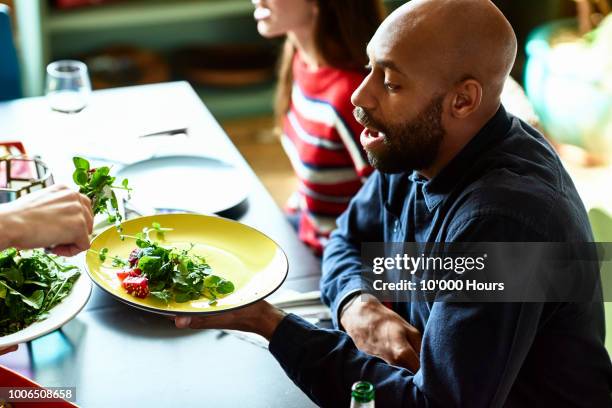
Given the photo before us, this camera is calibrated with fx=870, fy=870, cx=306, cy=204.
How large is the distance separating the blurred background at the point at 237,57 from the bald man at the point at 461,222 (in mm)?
2102

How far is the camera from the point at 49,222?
1.26 meters

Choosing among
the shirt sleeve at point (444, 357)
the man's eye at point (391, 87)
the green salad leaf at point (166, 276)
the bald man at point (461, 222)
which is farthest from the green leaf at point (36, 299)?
the man's eye at point (391, 87)

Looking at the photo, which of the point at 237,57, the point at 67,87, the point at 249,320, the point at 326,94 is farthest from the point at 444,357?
the point at 237,57

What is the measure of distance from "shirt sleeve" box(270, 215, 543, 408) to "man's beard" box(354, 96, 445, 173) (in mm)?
162

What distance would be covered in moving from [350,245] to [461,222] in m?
0.44

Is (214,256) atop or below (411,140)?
below

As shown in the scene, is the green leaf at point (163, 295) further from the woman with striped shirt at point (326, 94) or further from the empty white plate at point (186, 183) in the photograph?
the woman with striped shirt at point (326, 94)

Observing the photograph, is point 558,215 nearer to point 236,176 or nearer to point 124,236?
point 124,236

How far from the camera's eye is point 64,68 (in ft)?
6.84

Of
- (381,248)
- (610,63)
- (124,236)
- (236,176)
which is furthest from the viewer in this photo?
(610,63)

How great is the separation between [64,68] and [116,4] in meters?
1.74

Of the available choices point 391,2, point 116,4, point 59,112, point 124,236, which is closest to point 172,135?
point 59,112

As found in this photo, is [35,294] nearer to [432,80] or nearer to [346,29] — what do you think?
[432,80]

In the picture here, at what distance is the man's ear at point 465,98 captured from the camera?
129cm
